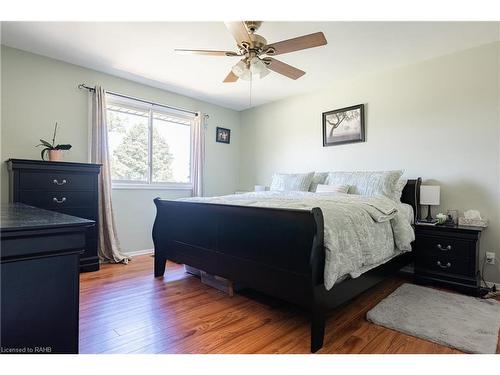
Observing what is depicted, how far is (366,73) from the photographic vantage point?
351 cm

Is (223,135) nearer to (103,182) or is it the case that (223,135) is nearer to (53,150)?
(103,182)

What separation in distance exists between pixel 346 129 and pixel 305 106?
2.70 feet

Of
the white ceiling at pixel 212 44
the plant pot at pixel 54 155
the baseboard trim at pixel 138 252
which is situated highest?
the white ceiling at pixel 212 44

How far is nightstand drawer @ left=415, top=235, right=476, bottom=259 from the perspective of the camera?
8.28 ft

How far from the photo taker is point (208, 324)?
193cm

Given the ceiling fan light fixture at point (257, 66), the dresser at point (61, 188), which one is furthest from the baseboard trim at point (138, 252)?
the ceiling fan light fixture at point (257, 66)

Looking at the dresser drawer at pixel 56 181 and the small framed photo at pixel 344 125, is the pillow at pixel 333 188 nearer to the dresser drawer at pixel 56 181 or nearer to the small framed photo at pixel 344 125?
the small framed photo at pixel 344 125

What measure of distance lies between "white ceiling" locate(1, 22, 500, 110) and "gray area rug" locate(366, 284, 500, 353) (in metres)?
2.38

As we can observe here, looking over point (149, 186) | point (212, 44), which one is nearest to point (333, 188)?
point (212, 44)

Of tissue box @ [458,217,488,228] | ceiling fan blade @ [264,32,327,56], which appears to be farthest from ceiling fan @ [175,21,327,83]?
tissue box @ [458,217,488,228]

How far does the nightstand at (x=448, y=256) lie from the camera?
98.5 inches

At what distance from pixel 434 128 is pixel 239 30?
245 cm

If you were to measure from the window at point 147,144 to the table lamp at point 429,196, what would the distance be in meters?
3.26
